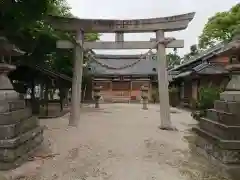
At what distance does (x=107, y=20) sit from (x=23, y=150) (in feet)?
21.2

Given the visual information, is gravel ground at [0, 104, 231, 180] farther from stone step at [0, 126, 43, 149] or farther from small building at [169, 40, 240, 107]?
small building at [169, 40, 240, 107]

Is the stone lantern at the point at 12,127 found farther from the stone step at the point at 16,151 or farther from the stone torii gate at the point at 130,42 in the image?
the stone torii gate at the point at 130,42

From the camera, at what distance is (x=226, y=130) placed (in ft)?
17.5

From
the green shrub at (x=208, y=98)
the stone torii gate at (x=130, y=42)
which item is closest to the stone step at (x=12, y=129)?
the stone torii gate at (x=130, y=42)

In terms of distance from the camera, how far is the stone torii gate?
1059 centimetres

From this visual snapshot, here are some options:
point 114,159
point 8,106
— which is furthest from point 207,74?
point 8,106

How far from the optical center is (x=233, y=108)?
5.54 meters

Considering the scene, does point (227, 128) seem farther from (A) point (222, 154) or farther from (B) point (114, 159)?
(B) point (114, 159)

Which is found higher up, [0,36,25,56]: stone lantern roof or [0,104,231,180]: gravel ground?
[0,36,25,56]: stone lantern roof

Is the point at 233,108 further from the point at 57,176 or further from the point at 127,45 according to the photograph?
the point at 127,45

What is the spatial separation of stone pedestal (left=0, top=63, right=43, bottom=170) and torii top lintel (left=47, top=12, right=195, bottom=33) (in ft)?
16.7

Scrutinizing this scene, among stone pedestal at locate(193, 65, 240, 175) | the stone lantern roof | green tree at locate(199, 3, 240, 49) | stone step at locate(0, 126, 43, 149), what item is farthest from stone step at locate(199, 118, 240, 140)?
green tree at locate(199, 3, 240, 49)

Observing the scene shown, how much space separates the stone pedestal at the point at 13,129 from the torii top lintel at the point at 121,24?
5.08 m

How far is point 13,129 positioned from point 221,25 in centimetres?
2068
